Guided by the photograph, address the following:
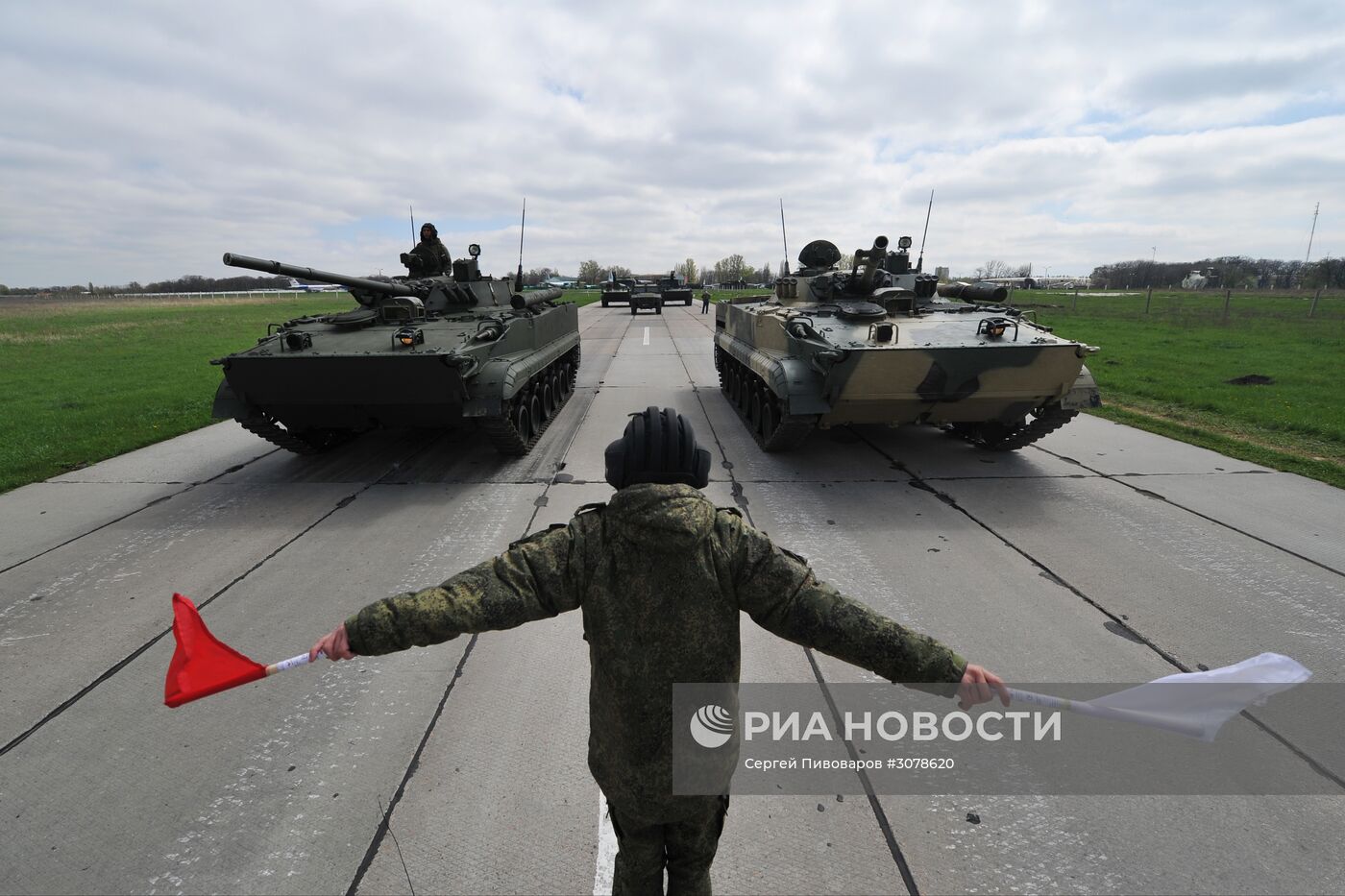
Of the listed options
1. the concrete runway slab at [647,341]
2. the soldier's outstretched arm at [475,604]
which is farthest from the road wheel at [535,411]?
the concrete runway slab at [647,341]

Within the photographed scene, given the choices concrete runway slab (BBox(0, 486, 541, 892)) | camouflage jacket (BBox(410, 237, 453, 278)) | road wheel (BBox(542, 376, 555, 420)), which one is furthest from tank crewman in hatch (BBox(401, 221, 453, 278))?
concrete runway slab (BBox(0, 486, 541, 892))

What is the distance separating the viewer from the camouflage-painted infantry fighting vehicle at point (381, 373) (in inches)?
254

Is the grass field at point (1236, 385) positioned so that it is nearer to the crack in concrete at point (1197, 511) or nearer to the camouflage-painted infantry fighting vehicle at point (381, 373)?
the crack in concrete at point (1197, 511)

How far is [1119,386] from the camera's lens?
1170cm

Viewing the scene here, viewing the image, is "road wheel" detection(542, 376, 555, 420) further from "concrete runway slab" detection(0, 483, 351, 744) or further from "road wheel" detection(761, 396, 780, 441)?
"concrete runway slab" detection(0, 483, 351, 744)

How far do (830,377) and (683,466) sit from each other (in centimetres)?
497

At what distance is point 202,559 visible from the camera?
506cm

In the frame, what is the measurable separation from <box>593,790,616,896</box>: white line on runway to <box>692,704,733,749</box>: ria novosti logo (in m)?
0.82

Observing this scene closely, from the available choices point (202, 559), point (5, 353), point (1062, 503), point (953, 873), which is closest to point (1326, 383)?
point (1062, 503)

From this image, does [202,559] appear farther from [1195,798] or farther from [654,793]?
→ [1195,798]

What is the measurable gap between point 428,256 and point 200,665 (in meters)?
8.96

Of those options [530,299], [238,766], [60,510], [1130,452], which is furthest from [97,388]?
[1130,452]

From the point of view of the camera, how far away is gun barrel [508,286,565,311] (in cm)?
944

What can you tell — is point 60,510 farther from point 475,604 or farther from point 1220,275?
point 1220,275
